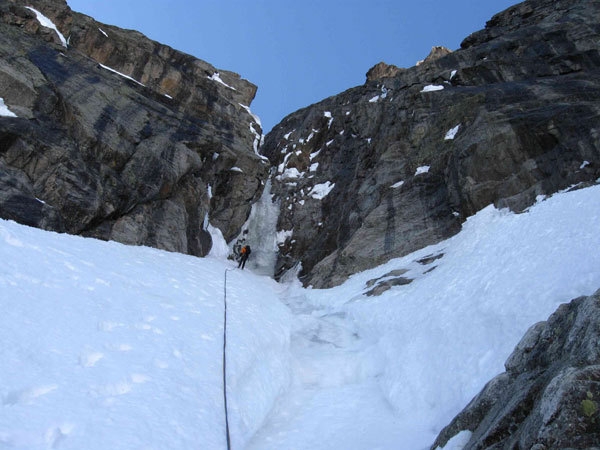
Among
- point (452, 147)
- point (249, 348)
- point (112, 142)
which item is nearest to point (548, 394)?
point (249, 348)

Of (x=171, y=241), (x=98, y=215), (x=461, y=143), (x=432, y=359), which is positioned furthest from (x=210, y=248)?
(x=432, y=359)

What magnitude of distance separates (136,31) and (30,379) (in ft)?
147

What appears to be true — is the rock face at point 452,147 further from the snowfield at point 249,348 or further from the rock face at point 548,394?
the rock face at point 548,394

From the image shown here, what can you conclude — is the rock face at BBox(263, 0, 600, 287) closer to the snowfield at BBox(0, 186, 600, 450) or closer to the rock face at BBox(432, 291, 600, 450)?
the snowfield at BBox(0, 186, 600, 450)

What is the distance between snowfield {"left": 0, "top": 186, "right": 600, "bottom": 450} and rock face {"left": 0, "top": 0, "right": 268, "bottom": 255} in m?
9.78

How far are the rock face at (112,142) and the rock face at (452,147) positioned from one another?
23.9 feet

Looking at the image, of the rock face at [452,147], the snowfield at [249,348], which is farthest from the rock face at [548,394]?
the rock face at [452,147]

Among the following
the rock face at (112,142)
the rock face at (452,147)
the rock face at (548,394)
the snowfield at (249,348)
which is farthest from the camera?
the rock face at (112,142)

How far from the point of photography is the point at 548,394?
3812mm

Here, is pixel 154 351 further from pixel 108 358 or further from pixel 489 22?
pixel 489 22

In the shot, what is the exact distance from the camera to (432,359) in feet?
28.3

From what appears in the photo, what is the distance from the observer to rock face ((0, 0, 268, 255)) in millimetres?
21672

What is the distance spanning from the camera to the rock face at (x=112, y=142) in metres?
21.7

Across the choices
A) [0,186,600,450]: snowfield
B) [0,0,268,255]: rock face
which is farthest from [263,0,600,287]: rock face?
[0,186,600,450]: snowfield
